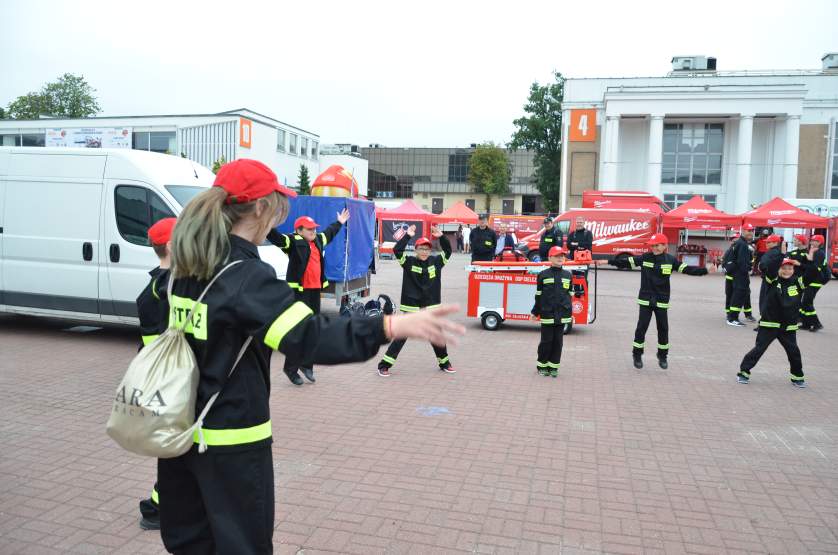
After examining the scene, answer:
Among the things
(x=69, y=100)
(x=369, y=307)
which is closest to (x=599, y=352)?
(x=369, y=307)

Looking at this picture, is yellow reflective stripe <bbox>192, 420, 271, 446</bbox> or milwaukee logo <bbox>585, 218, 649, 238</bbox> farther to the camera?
milwaukee logo <bbox>585, 218, 649, 238</bbox>

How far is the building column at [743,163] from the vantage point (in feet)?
157

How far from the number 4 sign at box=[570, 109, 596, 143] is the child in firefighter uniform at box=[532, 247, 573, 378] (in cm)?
4810

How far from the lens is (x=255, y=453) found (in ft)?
7.43

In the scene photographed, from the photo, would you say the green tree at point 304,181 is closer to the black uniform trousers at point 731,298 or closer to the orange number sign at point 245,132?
the orange number sign at point 245,132

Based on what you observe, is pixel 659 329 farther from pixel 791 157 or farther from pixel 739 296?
pixel 791 157

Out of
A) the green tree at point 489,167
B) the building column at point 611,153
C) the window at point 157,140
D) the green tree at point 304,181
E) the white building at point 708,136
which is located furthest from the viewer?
the green tree at point 489,167

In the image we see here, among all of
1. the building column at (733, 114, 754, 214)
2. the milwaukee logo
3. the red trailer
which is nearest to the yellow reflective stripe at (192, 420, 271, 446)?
the red trailer

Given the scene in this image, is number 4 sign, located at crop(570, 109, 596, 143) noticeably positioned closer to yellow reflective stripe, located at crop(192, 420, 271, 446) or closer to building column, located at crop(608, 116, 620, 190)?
building column, located at crop(608, 116, 620, 190)

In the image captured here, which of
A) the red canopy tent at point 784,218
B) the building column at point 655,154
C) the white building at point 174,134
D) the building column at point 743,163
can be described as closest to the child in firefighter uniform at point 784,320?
the red canopy tent at point 784,218

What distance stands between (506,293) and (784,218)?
20167 mm

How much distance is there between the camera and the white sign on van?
194 ft

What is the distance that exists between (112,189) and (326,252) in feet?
14.4

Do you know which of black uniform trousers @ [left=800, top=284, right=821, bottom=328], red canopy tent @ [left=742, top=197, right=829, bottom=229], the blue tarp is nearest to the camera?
the blue tarp
